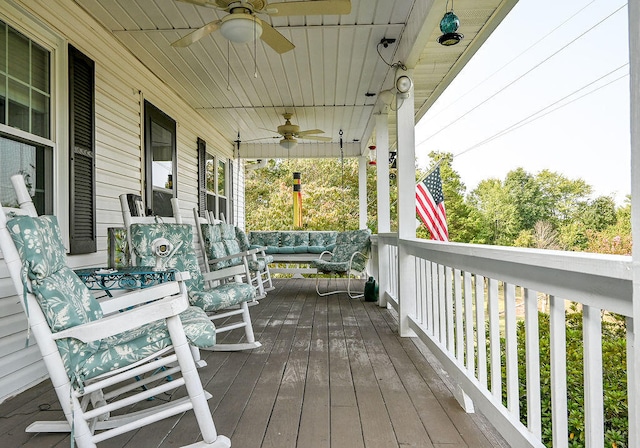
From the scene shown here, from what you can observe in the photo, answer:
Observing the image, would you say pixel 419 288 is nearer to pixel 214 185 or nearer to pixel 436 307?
pixel 436 307

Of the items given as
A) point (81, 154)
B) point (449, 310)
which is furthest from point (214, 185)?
point (449, 310)

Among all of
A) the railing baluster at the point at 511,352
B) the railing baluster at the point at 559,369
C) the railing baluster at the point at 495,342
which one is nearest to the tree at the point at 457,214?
the railing baluster at the point at 495,342

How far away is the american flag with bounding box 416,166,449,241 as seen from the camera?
23.1 feet

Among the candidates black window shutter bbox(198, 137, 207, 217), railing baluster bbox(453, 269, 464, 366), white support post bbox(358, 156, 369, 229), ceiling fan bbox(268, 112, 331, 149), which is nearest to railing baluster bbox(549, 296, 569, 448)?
railing baluster bbox(453, 269, 464, 366)

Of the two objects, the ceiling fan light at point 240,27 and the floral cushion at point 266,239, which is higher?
the ceiling fan light at point 240,27

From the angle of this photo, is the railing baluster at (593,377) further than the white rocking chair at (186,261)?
No

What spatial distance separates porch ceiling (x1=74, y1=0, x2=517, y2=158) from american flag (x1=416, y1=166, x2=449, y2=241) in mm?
1312

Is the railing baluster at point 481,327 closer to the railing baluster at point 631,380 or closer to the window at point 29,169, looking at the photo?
the railing baluster at point 631,380

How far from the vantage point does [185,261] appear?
338 cm

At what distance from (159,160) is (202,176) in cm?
157

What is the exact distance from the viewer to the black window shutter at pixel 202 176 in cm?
670

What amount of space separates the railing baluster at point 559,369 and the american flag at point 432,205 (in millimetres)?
5536

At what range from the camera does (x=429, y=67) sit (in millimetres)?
4617

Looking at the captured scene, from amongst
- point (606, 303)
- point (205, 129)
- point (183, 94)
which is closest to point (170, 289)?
point (606, 303)
